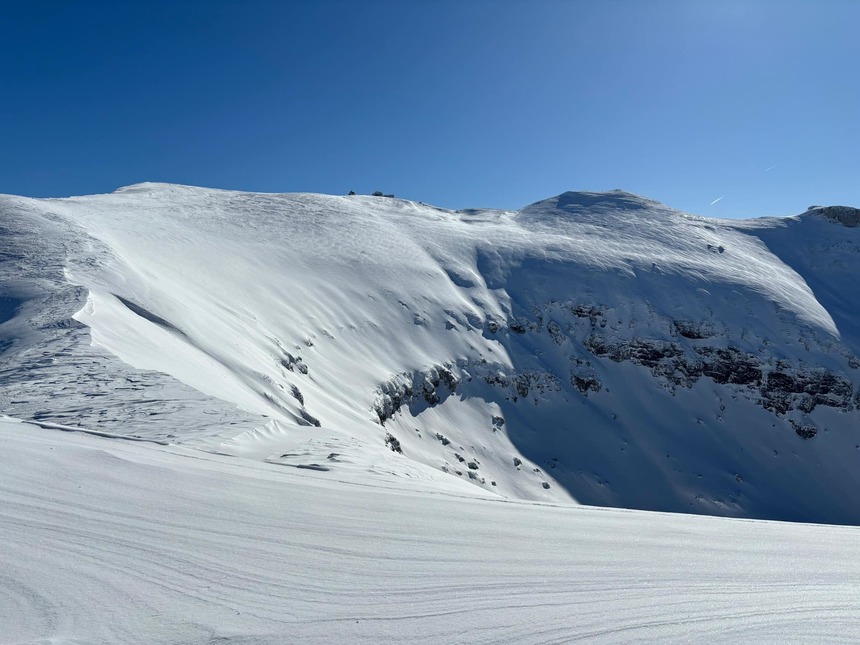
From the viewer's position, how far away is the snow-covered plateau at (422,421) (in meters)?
3.27

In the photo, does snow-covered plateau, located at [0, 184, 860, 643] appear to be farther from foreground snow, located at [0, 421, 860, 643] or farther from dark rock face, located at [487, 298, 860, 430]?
dark rock face, located at [487, 298, 860, 430]

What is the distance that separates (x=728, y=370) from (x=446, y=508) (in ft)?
112

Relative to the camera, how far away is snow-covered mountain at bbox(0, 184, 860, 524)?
1012 centimetres

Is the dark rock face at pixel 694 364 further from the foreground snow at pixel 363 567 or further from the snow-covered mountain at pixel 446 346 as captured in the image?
the foreground snow at pixel 363 567

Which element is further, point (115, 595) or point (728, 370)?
point (728, 370)

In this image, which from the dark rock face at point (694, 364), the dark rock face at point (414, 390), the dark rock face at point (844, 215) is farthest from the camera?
the dark rock face at point (844, 215)

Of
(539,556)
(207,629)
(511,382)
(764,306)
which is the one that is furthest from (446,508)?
(764,306)

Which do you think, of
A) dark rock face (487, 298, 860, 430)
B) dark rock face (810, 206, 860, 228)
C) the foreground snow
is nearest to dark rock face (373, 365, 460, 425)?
dark rock face (487, 298, 860, 430)

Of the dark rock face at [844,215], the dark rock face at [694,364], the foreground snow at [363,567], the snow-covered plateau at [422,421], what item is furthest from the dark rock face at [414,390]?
the dark rock face at [844,215]

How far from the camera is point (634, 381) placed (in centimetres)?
3372

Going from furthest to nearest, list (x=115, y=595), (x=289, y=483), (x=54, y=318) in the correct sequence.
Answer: (x=54, y=318), (x=289, y=483), (x=115, y=595)

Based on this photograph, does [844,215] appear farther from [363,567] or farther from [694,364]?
[363,567]

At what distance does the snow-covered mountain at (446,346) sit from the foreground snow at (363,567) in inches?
74.3

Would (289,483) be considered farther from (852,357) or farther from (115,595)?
(852,357)
